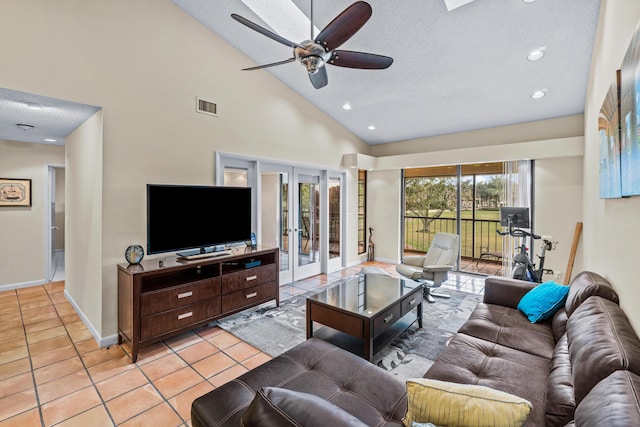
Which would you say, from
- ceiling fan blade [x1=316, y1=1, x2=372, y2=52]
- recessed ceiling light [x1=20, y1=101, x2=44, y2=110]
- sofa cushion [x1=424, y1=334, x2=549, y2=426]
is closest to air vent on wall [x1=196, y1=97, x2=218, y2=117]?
recessed ceiling light [x1=20, y1=101, x2=44, y2=110]

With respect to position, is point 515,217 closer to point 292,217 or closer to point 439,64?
point 439,64

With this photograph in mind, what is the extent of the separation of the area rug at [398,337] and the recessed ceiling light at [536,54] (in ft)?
10.2

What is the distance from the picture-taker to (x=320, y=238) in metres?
5.66

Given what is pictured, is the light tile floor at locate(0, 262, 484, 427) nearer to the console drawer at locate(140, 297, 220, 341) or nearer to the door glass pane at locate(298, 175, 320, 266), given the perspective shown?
the console drawer at locate(140, 297, 220, 341)

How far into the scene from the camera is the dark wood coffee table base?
240 cm

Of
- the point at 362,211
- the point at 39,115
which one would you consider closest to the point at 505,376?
the point at 39,115

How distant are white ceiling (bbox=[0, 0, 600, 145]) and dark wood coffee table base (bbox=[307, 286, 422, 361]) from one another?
2.77 m

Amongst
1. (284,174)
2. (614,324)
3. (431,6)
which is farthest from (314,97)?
(614,324)

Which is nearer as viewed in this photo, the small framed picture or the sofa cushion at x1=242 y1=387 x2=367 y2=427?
the sofa cushion at x1=242 y1=387 x2=367 y2=427

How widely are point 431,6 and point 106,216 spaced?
377 cm

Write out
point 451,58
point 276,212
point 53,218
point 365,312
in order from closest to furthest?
1. point 365,312
2. point 451,58
3. point 276,212
4. point 53,218

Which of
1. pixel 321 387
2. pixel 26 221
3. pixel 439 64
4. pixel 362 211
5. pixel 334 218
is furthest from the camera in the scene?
pixel 362 211

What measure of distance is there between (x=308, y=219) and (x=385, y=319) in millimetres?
3072

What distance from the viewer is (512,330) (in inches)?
88.4
